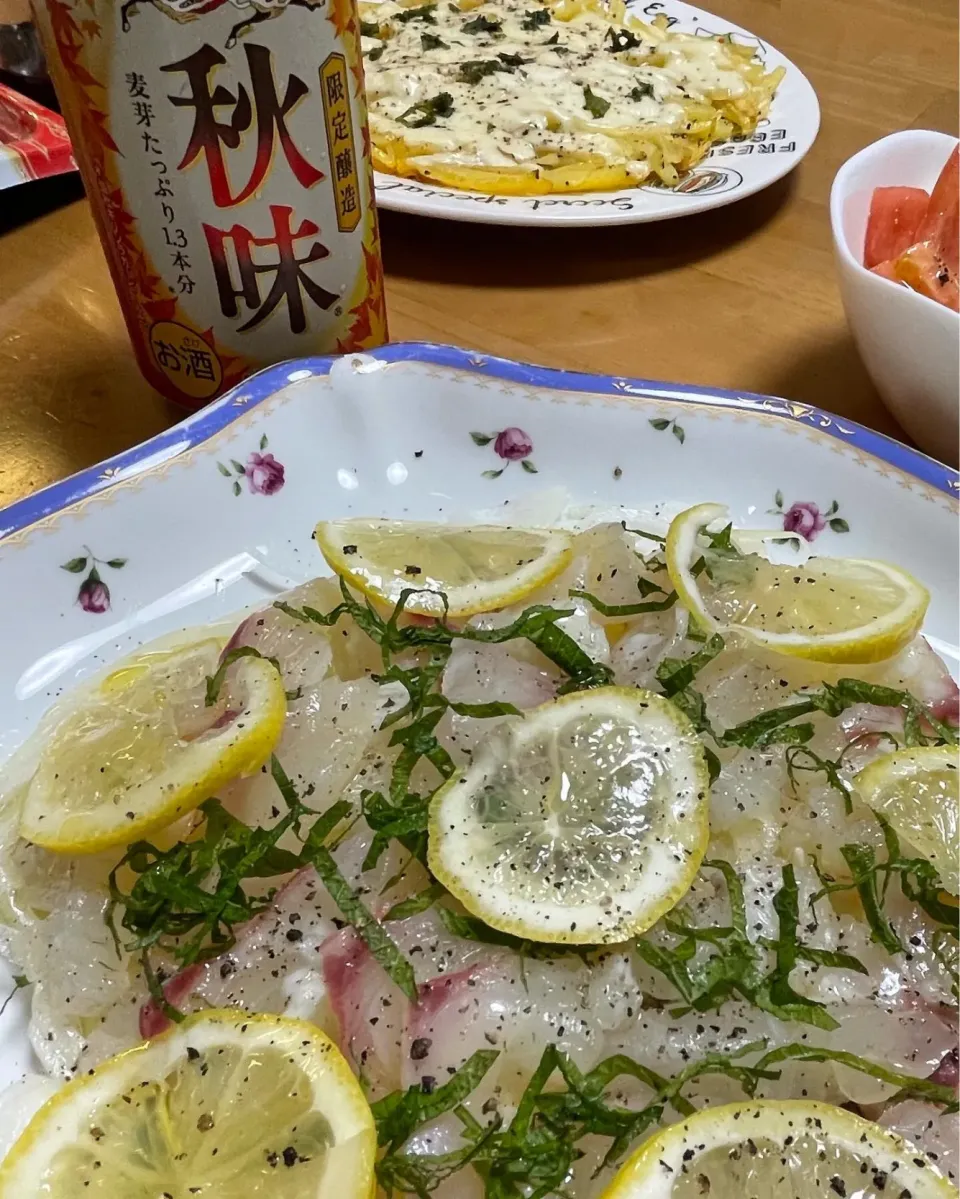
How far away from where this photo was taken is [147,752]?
1.00 m

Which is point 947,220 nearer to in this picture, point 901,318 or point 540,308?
point 901,318

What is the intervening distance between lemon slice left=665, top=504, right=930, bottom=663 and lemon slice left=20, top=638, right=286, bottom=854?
19.0 inches

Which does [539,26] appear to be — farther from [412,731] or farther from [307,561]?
[412,731]

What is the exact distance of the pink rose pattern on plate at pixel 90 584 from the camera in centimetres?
125

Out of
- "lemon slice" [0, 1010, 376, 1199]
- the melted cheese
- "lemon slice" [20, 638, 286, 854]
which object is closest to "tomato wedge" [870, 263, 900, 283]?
the melted cheese

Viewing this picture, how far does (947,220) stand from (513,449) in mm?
742

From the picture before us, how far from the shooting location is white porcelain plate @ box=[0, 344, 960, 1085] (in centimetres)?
126

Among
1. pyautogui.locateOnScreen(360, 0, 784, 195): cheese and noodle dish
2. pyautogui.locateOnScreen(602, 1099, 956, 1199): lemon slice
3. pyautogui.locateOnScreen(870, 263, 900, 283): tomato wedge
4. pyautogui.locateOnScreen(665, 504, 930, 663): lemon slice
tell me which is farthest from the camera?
pyautogui.locateOnScreen(360, 0, 784, 195): cheese and noodle dish

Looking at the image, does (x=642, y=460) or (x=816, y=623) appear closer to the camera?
(x=816, y=623)

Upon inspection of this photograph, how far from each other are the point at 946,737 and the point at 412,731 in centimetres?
55

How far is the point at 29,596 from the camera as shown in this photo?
1.22 metres

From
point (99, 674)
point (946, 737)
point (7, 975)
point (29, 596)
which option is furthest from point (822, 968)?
point (29, 596)

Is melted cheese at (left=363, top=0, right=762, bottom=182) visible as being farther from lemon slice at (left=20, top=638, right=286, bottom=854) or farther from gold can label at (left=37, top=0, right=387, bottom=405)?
lemon slice at (left=20, top=638, right=286, bottom=854)

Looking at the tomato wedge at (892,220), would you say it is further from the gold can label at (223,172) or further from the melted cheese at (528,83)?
the gold can label at (223,172)
